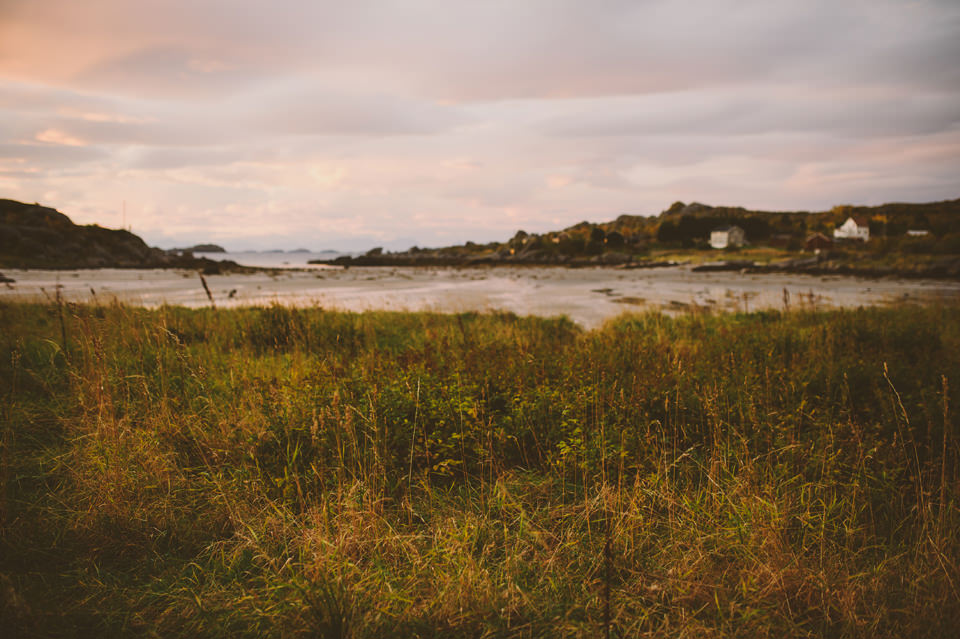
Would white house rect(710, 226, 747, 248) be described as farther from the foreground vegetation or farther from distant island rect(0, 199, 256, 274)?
the foreground vegetation

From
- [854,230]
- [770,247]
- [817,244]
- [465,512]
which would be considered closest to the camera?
[465,512]

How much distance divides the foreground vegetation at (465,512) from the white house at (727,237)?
95688mm

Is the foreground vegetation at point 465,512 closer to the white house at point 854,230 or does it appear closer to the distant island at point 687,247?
the distant island at point 687,247

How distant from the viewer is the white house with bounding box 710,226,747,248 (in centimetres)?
9050

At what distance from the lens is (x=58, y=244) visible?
141 ft

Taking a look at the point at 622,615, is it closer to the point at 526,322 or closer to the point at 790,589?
the point at 790,589

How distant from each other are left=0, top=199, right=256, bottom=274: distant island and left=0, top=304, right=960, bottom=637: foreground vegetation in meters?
43.8

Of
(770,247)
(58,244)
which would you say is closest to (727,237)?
(770,247)

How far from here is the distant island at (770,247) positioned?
150 ft

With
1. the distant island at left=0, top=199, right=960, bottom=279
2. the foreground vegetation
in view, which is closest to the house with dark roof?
the distant island at left=0, top=199, right=960, bottom=279

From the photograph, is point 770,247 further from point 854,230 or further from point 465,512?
point 465,512

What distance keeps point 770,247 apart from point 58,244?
10631cm

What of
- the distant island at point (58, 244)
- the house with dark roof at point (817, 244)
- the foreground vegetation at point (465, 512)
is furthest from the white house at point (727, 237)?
the foreground vegetation at point (465, 512)

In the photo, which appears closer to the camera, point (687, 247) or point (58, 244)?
point (58, 244)
